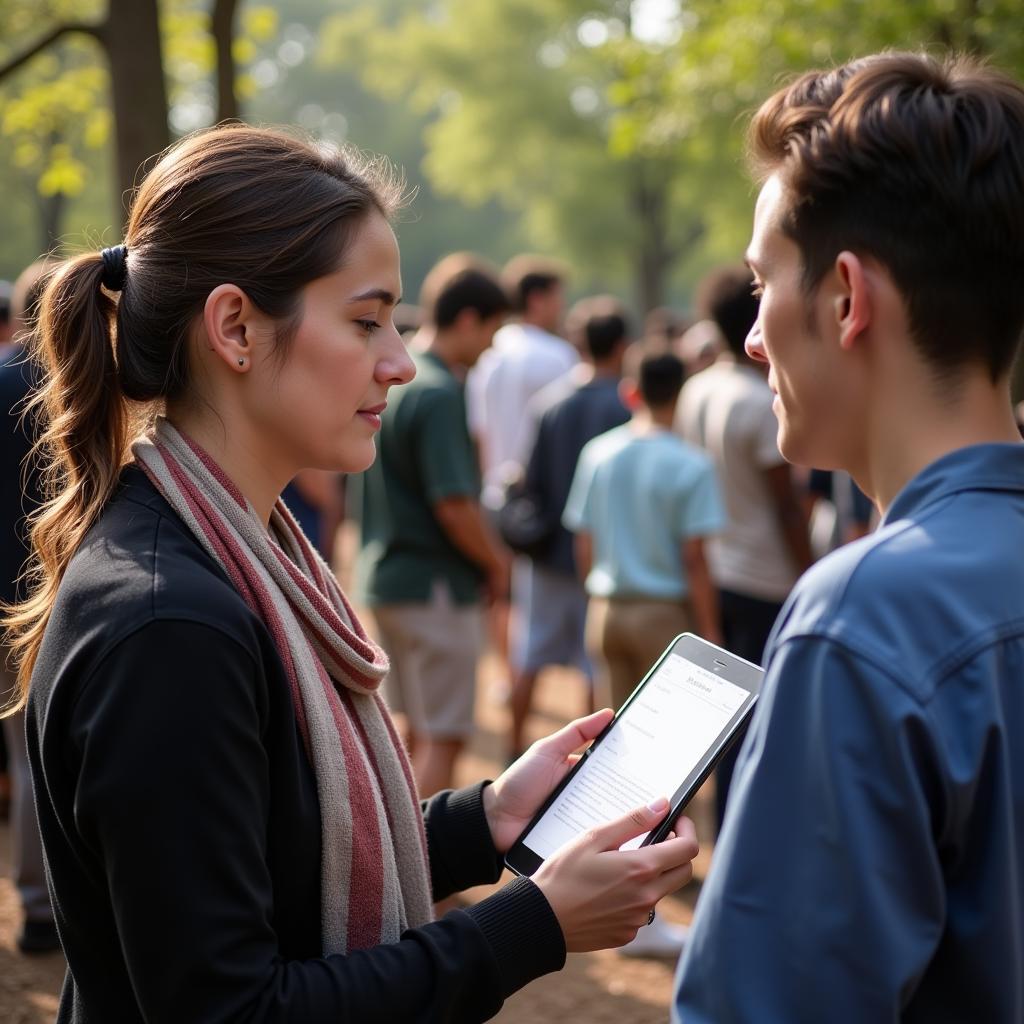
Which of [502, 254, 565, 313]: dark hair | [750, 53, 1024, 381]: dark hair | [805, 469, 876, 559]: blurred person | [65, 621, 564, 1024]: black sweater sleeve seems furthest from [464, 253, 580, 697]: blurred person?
[750, 53, 1024, 381]: dark hair

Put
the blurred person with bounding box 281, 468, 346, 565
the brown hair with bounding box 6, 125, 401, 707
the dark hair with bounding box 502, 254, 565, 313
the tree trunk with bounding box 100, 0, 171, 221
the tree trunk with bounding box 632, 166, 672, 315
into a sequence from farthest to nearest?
the tree trunk with bounding box 632, 166, 672, 315
the dark hair with bounding box 502, 254, 565, 313
the blurred person with bounding box 281, 468, 346, 565
the tree trunk with bounding box 100, 0, 171, 221
the brown hair with bounding box 6, 125, 401, 707

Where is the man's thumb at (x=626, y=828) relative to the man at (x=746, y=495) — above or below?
above

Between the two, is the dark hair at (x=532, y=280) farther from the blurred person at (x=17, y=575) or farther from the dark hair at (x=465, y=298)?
the blurred person at (x=17, y=575)

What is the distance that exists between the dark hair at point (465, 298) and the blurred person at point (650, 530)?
2.41ft

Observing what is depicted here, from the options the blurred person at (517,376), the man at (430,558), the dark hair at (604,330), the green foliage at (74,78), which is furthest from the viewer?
the green foliage at (74,78)

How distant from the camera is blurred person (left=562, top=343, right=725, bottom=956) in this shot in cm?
515

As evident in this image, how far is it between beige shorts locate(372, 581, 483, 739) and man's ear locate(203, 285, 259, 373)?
3.41 meters

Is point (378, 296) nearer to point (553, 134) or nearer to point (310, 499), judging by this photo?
point (310, 499)

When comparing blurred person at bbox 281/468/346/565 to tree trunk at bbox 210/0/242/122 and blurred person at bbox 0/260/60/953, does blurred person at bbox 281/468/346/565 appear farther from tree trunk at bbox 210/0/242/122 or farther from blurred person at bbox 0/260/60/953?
tree trunk at bbox 210/0/242/122

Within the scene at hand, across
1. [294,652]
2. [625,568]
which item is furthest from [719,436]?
[294,652]

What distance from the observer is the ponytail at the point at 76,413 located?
1922 millimetres

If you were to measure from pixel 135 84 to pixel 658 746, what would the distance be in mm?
4374

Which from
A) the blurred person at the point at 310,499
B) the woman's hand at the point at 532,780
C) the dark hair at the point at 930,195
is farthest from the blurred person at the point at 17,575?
the dark hair at the point at 930,195

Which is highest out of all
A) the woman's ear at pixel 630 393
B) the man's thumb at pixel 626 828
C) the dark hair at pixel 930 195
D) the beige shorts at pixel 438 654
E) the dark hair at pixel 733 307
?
the dark hair at pixel 930 195
